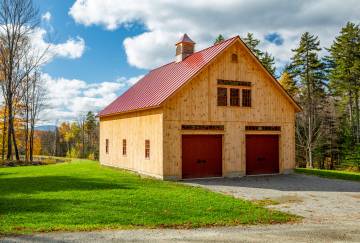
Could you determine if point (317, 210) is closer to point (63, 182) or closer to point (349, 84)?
point (63, 182)

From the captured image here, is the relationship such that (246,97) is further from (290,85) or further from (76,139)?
(76,139)

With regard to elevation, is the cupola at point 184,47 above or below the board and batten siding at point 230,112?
above

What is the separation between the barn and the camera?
1981cm

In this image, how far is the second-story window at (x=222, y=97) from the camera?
21297 mm

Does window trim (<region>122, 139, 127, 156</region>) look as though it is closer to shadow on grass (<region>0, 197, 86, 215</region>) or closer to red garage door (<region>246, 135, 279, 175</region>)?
red garage door (<region>246, 135, 279, 175</region>)

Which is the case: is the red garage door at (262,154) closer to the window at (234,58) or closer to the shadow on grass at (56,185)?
the window at (234,58)

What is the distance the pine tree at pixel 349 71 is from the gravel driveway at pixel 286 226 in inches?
1047

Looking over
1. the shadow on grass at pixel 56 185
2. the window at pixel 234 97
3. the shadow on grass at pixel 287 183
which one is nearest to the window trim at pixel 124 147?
the shadow on grass at pixel 56 185

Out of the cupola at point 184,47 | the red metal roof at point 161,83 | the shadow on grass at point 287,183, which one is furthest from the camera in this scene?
the cupola at point 184,47

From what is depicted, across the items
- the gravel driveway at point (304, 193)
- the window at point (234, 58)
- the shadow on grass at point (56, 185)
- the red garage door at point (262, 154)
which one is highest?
the window at point (234, 58)

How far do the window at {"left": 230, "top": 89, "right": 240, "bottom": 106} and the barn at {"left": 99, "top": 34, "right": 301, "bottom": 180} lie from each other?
0.17 feet

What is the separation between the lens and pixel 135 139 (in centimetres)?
2288

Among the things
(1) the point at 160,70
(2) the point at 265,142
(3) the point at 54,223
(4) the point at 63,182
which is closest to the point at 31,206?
(3) the point at 54,223

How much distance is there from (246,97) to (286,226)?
1320cm
